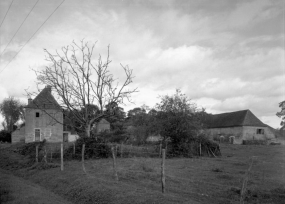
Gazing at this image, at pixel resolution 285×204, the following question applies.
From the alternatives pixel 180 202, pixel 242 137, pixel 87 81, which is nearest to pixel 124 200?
pixel 180 202

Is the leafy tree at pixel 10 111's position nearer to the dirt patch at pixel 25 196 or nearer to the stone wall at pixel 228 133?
the stone wall at pixel 228 133

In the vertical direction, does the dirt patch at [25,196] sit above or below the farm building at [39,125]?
below

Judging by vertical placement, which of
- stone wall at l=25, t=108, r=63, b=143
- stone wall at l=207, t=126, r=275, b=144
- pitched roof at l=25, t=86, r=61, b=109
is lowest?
stone wall at l=207, t=126, r=275, b=144

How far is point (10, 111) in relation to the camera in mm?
78000

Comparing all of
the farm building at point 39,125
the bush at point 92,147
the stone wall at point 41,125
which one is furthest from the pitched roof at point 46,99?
the bush at point 92,147

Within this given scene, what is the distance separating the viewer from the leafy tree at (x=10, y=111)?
255 feet

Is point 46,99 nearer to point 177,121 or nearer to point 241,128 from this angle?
point 177,121

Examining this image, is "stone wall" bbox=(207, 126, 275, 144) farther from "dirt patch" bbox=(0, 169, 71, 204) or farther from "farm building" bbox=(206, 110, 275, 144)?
"dirt patch" bbox=(0, 169, 71, 204)

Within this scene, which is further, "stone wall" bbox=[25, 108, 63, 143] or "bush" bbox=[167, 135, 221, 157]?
"stone wall" bbox=[25, 108, 63, 143]

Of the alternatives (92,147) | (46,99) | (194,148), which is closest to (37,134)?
(46,99)

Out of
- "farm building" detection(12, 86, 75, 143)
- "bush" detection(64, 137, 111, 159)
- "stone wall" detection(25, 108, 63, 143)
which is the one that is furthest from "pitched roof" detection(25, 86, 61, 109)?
"bush" detection(64, 137, 111, 159)

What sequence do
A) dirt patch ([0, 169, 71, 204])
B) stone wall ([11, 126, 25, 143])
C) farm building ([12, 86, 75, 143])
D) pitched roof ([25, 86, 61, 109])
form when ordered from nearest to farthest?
dirt patch ([0, 169, 71, 204]) → pitched roof ([25, 86, 61, 109]) → farm building ([12, 86, 75, 143]) → stone wall ([11, 126, 25, 143])

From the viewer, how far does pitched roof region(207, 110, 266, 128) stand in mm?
57531

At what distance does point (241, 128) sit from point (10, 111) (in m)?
60.1
